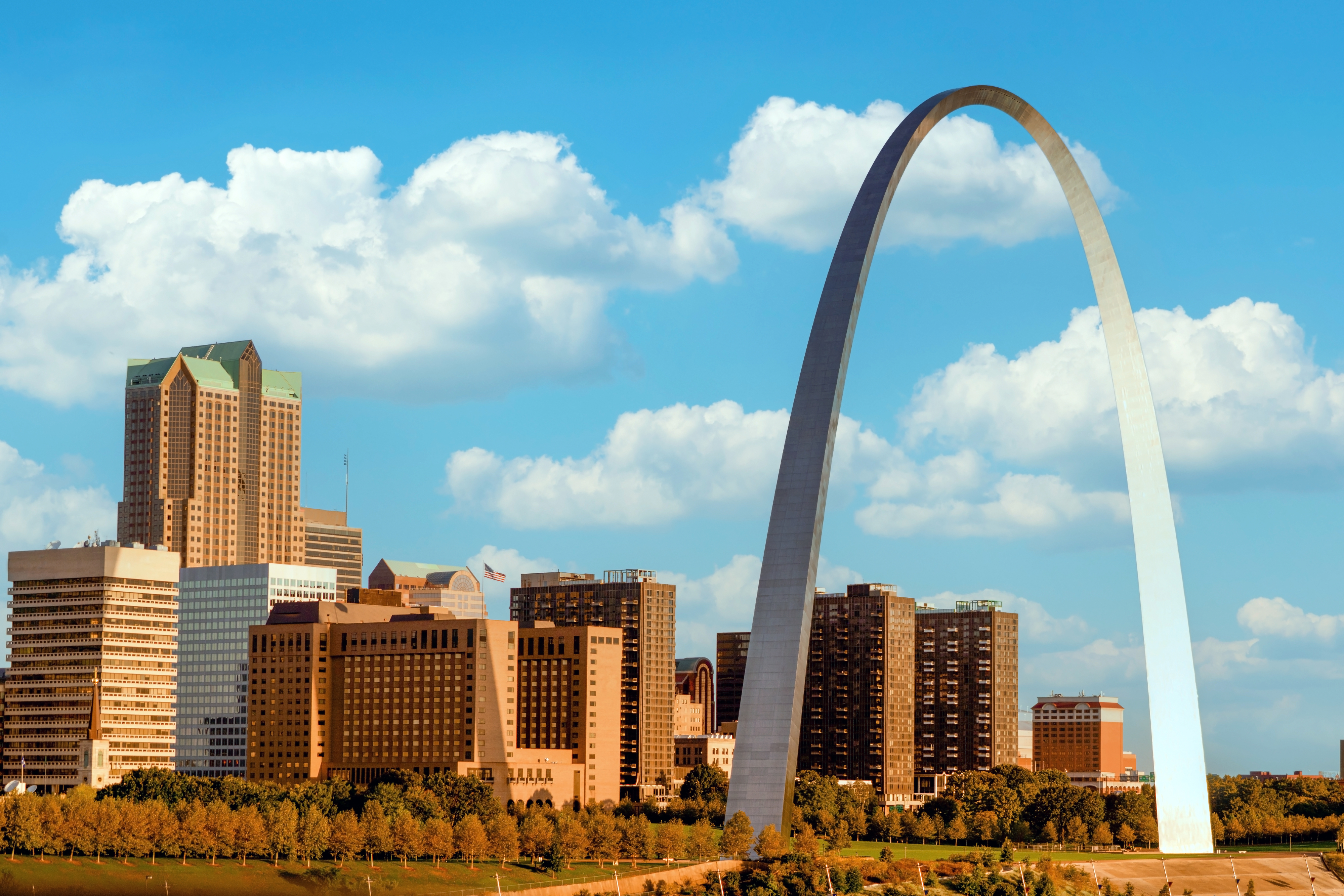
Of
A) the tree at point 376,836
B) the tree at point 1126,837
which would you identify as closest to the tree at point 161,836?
the tree at point 376,836

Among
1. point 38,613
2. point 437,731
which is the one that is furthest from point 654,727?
point 38,613

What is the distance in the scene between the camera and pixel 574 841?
7750 cm

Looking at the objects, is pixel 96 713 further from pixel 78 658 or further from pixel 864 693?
pixel 864 693

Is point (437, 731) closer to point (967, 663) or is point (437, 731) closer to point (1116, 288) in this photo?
point (967, 663)

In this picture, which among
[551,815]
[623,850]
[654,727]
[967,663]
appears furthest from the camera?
[967,663]

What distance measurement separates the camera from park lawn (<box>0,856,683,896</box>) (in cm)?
7481

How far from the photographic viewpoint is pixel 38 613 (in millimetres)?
162125

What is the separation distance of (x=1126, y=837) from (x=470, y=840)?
35.2 meters

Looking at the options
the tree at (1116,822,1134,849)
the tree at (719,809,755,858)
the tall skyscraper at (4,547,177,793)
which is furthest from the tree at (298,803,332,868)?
the tall skyscraper at (4,547,177,793)

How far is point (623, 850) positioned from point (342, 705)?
284ft

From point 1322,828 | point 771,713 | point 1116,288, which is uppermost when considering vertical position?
point 1116,288

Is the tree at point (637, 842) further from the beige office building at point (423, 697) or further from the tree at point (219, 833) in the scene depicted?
the beige office building at point (423, 697)

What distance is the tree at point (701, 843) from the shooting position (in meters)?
64.9

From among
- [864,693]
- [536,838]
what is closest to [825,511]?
[536,838]
